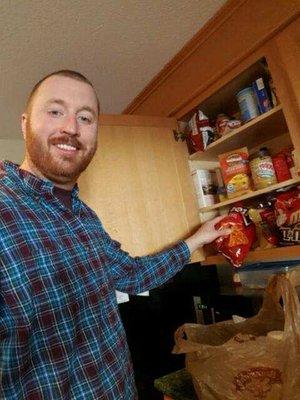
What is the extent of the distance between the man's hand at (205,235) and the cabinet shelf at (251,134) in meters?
0.32

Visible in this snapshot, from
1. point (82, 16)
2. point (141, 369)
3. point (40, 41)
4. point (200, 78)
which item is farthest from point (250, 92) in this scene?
point (141, 369)

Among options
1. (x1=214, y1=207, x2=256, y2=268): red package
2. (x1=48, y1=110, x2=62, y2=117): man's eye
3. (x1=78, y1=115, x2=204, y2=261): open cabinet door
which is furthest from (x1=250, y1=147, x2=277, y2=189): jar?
(x1=48, y1=110, x2=62, y2=117): man's eye

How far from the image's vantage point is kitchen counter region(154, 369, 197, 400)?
1050 millimetres

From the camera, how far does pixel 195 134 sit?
1.36 meters

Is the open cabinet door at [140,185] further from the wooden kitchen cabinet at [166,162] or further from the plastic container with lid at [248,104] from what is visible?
the plastic container with lid at [248,104]

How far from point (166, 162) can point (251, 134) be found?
1.21 feet

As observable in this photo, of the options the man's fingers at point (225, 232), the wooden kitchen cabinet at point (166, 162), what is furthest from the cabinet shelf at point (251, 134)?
the man's fingers at point (225, 232)

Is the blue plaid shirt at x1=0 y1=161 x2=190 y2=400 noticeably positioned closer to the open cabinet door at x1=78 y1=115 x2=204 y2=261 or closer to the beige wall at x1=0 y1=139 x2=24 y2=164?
the open cabinet door at x1=78 y1=115 x2=204 y2=261

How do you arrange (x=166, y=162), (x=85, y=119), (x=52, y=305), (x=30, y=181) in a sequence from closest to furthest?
(x=52, y=305) < (x=30, y=181) < (x=85, y=119) < (x=166, y=162)

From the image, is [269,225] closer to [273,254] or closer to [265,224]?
[265,224]

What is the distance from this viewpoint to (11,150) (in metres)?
1.98

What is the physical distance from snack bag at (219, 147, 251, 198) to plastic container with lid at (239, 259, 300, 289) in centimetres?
36

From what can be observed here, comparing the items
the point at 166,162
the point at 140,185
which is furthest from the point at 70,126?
the point at 166,162

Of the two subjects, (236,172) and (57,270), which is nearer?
(57,270)
